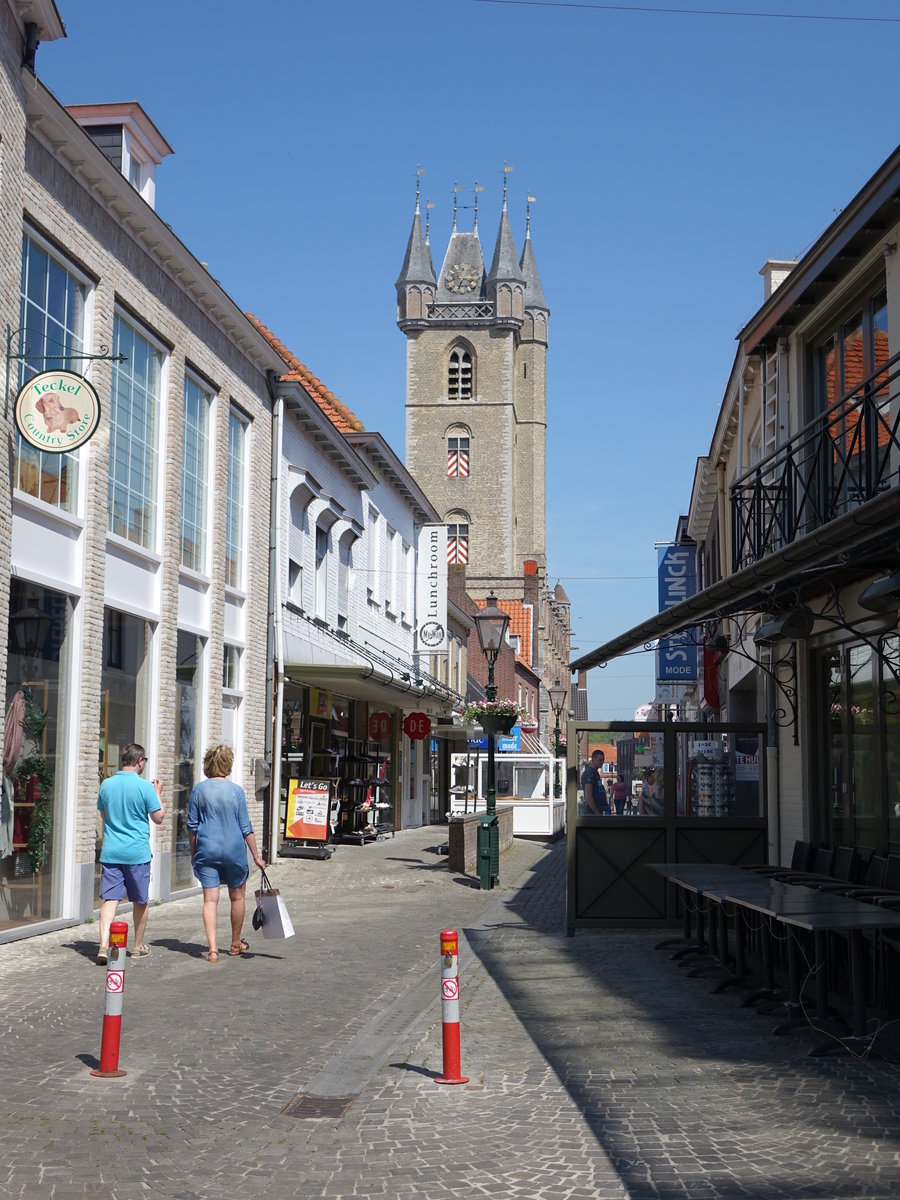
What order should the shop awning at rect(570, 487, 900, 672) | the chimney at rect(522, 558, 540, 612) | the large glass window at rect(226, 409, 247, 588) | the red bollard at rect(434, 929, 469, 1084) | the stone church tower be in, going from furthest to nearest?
the stone church tower
the chimney at rect(522, 558, 540, 612)
the large glass window at rect(226, 409, 247, 588)
the shop awning at rect(570, 487, 900, 672)
the red bollard at rect(434, 929, 469, 1084)

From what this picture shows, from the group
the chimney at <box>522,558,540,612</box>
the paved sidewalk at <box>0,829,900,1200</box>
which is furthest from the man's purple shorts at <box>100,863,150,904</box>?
the chimney at <box>522,558,540,612</box>

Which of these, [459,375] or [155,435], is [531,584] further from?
[155,435]

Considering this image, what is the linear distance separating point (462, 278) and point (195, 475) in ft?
271

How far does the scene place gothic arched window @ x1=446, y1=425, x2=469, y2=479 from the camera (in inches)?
3556

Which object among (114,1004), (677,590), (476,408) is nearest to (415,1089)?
(114,1004)

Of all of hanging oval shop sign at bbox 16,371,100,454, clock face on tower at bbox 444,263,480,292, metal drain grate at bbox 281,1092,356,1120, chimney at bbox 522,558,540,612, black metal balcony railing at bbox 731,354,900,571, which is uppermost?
clock face on tower at bbox 444,263,480,292

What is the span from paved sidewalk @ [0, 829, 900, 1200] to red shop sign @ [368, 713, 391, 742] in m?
16.4

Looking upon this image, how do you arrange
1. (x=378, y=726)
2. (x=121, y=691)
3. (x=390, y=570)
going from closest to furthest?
(x=121, y=691) < (x=378, y=726) < (x=390, y=570)

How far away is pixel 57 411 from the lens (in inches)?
464

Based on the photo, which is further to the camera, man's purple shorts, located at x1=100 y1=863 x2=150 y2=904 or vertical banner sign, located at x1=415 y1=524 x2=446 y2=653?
vertical banner sign, located at x1=415 y1=524 x2=446 y2=653

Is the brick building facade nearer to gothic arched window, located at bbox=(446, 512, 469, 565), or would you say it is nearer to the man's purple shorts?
the man's purple shorts

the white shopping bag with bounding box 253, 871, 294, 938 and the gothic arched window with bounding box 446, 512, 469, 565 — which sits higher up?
the gothic arched window with bounding box 446, 512, 469, 565

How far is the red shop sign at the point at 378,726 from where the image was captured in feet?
92.4

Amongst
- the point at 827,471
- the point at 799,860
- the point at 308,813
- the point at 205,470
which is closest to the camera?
the point at 827,471
